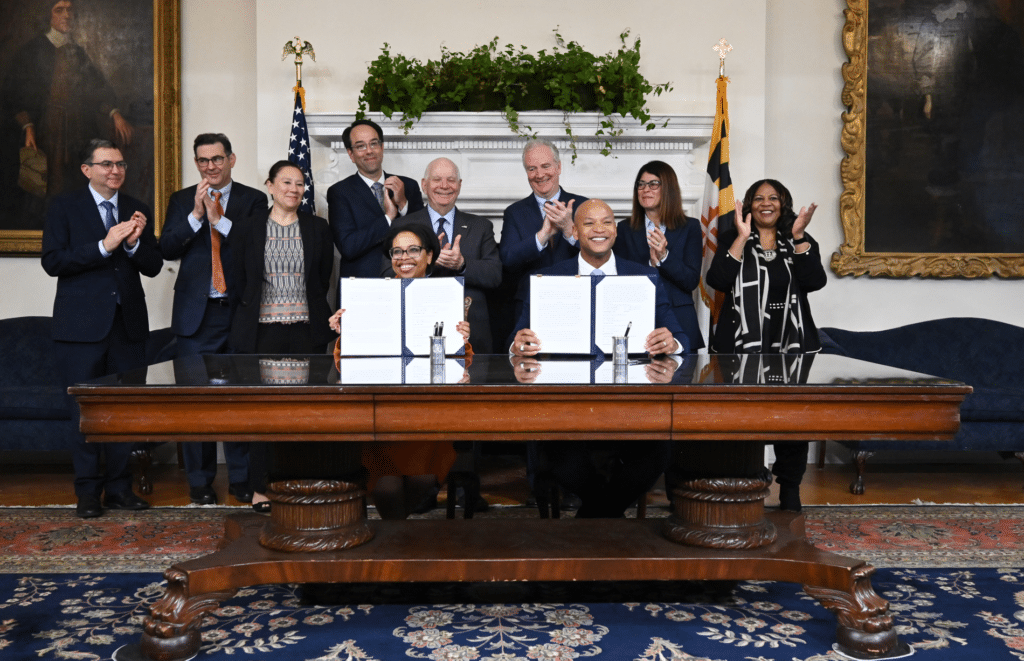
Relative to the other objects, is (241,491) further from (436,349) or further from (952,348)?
(952,348)

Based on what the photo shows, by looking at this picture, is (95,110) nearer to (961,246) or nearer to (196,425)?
(196,425)

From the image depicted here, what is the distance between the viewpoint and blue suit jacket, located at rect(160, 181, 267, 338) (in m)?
4.61

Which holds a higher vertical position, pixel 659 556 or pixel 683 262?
pixel 683 262

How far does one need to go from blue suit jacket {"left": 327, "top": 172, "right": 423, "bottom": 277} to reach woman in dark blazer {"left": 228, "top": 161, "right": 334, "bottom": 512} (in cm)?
24

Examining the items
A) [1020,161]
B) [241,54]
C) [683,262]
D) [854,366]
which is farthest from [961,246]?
[241,54]

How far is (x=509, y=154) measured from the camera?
5527 millimetres

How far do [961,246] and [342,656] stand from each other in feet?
16.5

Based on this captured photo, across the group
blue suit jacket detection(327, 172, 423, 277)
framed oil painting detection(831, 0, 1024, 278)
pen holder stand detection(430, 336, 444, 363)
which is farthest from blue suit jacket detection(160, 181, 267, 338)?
framed oil painting detection(831, 0, 1024, 278)

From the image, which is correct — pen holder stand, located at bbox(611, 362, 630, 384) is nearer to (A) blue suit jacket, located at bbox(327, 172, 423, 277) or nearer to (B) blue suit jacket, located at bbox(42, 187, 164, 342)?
(A) blue suit jacket, located at bbox(327, 172, 423, 277)

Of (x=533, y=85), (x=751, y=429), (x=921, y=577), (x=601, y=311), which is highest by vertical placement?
(x=533, y=85)

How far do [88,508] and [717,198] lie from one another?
3.74 meters

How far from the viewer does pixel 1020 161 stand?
591 cm

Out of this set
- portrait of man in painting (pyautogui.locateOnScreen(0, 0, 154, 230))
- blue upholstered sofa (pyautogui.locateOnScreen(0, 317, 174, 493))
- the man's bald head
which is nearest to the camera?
the man's bald head

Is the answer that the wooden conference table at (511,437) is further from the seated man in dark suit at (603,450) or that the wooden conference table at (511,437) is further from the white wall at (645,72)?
the white wall at (645,72)
